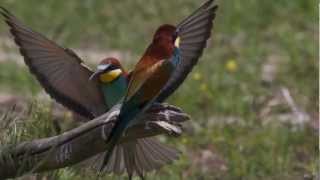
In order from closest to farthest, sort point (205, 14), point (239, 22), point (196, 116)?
1. point (205, 14)
2. point (196, 116)
3. point (239, 22)

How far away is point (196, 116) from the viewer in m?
6.95

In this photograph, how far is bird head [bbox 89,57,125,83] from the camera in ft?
13.4

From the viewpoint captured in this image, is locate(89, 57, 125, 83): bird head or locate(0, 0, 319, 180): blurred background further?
locate(0, 0, 319, 180): blurred background

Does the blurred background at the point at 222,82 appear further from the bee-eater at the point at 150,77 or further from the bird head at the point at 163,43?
the bird head at the point at 163,43

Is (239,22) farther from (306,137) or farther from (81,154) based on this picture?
(81,154)

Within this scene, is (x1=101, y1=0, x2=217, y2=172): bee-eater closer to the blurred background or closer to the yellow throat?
the yellow throat

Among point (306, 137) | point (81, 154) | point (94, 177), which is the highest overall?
point (81, 154)

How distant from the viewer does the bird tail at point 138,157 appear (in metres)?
4.48

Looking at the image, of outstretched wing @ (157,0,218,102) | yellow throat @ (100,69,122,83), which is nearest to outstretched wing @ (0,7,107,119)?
yellow throat @ (100,69,122,83)

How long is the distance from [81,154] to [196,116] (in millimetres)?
2941

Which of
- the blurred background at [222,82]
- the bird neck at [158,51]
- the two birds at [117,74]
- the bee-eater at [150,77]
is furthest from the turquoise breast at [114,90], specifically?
the blurred background at [222,82]

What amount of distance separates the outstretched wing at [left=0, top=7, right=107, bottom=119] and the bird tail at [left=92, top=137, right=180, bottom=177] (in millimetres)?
188

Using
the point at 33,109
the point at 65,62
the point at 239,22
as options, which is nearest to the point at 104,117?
the point at 65,62

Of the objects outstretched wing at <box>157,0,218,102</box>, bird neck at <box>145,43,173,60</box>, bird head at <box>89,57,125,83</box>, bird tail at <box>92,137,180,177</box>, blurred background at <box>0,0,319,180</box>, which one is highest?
bird neck at <box>145,43,173,60</box>
